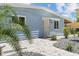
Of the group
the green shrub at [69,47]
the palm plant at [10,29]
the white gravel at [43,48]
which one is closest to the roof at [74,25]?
the green shrub at [69,47]

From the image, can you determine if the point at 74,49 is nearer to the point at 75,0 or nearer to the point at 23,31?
the point at 75,0

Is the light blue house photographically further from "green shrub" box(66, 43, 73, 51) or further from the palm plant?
the palm plant

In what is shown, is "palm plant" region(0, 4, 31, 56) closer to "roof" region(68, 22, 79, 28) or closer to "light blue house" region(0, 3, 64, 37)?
"roof" region(68, 22, 79, 28)

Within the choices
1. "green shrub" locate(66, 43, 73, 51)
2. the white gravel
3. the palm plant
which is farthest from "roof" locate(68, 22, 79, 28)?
the palm plant

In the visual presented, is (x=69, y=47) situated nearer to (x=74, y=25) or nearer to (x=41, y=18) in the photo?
(x=74, y=25)

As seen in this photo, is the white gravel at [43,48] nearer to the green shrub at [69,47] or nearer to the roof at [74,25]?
the green shrub at [69,47]

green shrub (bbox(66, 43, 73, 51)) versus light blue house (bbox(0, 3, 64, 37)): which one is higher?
light blue house (bbox(0, 3, 64, 37))

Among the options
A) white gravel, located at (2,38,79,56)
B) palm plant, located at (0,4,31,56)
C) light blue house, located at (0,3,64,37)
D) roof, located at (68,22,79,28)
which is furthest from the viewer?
light blue house, located at (0,3,64,37)

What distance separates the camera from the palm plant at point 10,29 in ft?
15.1

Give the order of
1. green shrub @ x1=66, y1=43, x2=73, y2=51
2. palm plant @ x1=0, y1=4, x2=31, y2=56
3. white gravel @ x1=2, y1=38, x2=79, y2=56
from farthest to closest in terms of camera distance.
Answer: green shrub @ x1=66, y1=43, x2=73, y2=51
white gravel @ x1=2, y1=38, x2=79, y2=56
palm plant @ x1=0, y1=4, x2=31, y2=56

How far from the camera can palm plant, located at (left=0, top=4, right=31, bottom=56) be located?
4.59m

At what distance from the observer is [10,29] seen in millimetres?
4695

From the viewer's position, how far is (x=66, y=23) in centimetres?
714

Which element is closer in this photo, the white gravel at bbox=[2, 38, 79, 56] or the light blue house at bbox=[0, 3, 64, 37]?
the white gravel at bbox=[2, 38, 79, 56]
